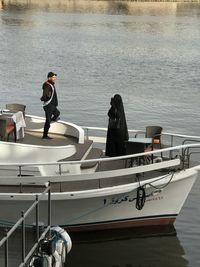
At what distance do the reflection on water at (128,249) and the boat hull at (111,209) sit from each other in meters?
0.21

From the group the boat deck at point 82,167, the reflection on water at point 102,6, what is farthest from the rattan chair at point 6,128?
the reflection on water at point 102,6

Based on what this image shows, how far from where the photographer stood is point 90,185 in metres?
13.6

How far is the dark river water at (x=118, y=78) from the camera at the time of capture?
1412 cm

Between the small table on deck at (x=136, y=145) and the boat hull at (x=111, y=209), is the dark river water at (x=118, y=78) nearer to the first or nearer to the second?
the boat hull at (x=111, y=209)

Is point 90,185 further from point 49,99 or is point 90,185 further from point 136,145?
point 49,99

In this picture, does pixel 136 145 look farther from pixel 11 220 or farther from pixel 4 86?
pixel 4 86

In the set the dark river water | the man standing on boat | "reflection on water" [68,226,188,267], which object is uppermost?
the man standing on boat

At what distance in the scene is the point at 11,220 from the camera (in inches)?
536

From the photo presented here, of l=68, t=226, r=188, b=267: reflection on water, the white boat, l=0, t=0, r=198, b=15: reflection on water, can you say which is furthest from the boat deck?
l=0, t=0, r=198, b=15: reflection on water

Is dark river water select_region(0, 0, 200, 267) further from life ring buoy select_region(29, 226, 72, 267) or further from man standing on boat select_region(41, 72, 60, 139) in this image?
man standing on boat select_region(41, 72, 60, 139)

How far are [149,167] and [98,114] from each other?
15344 millimetres

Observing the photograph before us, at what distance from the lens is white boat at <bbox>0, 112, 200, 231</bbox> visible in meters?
13.2

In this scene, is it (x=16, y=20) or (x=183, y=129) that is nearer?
(x=183, y=129)

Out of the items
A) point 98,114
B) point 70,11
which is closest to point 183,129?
point 98,114
